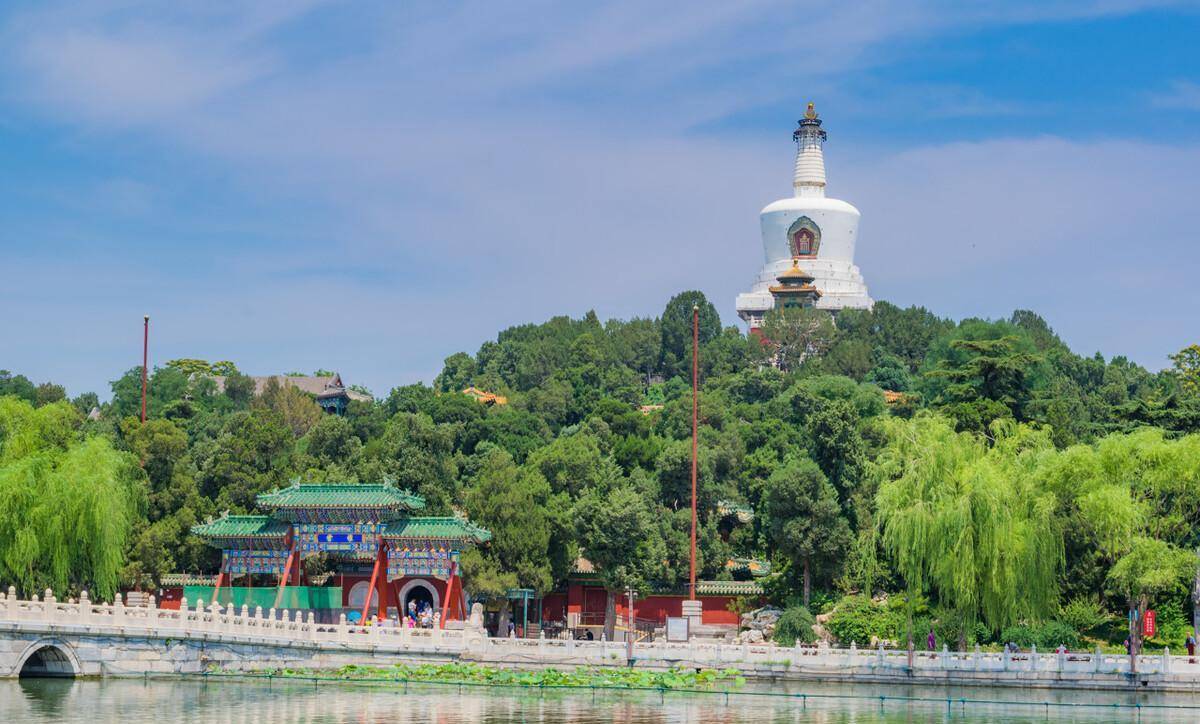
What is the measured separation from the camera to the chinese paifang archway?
46000 mm

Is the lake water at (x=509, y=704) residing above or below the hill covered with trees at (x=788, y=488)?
below

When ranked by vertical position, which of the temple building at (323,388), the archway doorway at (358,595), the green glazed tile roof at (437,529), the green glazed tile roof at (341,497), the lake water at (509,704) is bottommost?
the lake water at (509,704)

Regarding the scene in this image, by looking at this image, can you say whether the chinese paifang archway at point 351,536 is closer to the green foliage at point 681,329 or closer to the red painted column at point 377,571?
the red painted column at point 377,571

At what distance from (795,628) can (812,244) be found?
190 ft

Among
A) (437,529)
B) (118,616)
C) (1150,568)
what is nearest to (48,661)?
(118,616)

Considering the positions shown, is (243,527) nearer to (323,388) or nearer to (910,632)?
(910,632)

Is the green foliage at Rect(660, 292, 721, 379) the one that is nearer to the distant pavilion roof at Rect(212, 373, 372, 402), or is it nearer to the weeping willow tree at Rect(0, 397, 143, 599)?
the distant pavilion roof at Rect(212, 373, 372, 402)

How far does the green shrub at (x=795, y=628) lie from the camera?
1735 inches

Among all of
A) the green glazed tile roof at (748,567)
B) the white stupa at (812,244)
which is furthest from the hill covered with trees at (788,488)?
the white stupa at (812,244)

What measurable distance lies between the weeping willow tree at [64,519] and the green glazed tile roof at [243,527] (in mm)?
2248

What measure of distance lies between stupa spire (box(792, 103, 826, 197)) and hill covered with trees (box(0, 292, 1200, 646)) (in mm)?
28248

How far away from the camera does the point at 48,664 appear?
40094 millimetres

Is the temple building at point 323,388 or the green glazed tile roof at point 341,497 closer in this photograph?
the green glazed tile roof at point 341,497

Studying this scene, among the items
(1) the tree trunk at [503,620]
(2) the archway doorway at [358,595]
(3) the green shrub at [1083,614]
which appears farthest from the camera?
(2) the archway doorway at [358,595]
